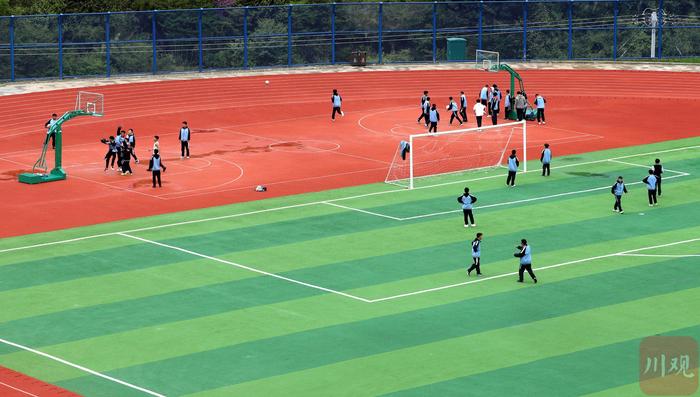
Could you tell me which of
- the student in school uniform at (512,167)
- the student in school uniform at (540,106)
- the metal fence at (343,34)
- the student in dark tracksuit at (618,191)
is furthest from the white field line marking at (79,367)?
the metal fence at (343,34)

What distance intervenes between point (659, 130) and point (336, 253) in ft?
92.5

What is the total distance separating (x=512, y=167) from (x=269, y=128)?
17.0 metres

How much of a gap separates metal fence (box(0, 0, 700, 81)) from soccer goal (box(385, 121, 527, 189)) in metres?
23.4

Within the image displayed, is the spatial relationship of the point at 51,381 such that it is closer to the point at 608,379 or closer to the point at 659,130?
the point at 608,379

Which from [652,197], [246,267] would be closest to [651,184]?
[652,197]

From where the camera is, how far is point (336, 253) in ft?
149

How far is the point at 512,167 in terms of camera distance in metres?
55.0

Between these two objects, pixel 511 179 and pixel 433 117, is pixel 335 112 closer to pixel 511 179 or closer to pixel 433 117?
pixel 433 117

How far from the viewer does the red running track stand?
54062mm

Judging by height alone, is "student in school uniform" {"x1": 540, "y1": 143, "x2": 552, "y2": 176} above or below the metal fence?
below

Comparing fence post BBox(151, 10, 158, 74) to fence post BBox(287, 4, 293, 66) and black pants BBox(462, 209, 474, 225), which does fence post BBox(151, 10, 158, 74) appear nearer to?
fence post BBox(287, 4, 293, 66)

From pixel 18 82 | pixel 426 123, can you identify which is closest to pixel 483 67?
pixel 426 123

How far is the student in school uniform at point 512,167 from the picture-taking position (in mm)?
54781

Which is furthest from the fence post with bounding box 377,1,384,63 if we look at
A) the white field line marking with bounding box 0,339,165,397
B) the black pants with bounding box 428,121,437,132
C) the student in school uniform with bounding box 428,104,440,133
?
the white field line marking with bounding box 0,339,165,397
